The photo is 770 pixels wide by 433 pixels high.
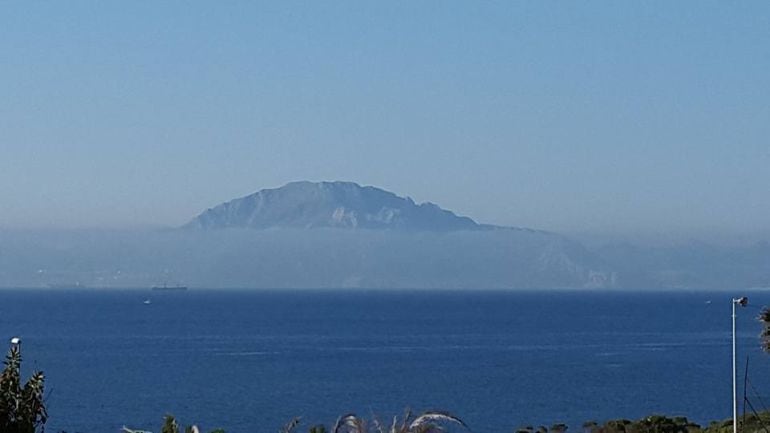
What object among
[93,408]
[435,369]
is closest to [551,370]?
[435,369]

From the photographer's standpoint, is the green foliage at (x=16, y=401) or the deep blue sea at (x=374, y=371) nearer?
the green foliage at (x=16, y=401)

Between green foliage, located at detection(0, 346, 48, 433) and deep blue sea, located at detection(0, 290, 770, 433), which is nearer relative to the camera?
green foliage, located at detection(0, 346, 48, 433)

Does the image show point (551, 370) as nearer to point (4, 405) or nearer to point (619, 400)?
point (619, 400)

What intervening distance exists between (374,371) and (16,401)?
76259 mm

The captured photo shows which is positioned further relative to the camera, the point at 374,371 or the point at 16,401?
the point at 374,371

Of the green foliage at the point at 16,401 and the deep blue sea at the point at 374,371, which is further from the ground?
the green foliage at the point at 16,401

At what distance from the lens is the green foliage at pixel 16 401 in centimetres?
2327

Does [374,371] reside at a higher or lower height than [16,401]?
lower

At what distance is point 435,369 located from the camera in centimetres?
9962

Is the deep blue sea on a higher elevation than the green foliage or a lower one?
lower

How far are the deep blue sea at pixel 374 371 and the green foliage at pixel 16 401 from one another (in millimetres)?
31948

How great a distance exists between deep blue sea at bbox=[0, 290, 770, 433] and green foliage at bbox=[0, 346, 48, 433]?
31948 millimetres

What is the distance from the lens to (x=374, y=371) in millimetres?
99062

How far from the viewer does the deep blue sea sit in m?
73.2
